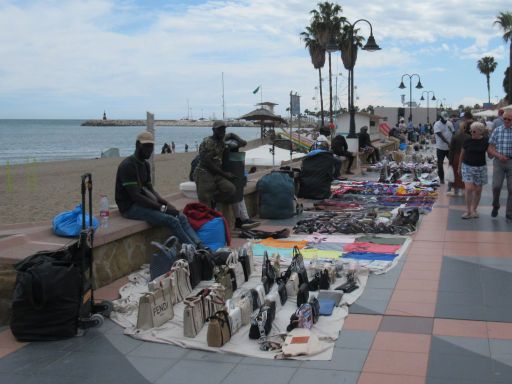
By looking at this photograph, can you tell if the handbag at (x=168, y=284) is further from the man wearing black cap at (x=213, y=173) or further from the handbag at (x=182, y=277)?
the man wearing black cap at (x=213, y=173)

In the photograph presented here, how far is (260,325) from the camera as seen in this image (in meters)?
5.03

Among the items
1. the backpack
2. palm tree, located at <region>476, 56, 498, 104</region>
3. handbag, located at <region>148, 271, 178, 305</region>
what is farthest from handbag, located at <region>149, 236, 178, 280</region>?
palm tree, located at <region>476, 56, 498, 104</region>

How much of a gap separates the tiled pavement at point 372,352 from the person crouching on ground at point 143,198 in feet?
4.09

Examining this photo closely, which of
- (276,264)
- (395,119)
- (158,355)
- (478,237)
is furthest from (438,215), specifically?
(395,119)

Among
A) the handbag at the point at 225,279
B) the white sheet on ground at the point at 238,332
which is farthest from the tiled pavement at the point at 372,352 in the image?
the handbag at the point at 225,279

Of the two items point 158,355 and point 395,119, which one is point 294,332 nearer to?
point 158,355

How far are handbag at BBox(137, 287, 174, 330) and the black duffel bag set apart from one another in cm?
52

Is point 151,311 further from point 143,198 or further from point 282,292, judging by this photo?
point 143,198

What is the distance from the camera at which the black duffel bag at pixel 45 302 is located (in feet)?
16.4

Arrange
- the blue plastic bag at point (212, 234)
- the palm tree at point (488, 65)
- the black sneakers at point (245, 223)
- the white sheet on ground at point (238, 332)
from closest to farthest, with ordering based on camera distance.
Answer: the white sheet on ground at point (238, 332), the blue plastic bag at point (212, 234), the black sneakers at point (245, 223), the palm tree at point (488, 65)

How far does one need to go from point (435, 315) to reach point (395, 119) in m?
61.1

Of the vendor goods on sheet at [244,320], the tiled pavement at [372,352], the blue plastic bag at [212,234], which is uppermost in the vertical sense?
the blue plastic bag at [212,234]

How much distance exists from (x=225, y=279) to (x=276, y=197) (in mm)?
5089

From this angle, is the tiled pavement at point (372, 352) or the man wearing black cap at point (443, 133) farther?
the man wearing black cap at point (443, 133)
